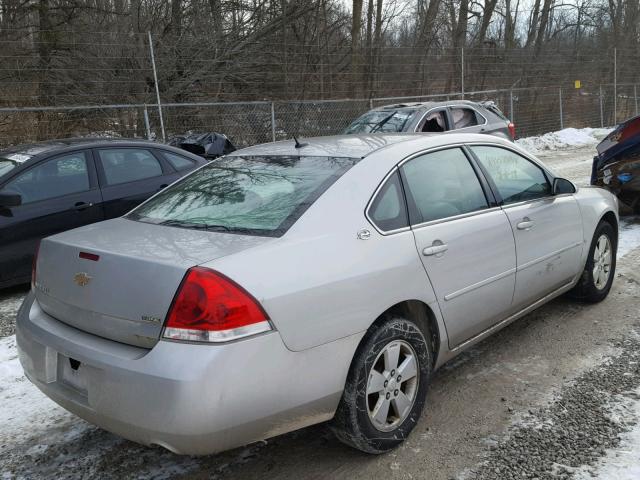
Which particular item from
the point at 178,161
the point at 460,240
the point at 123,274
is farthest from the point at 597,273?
the point at 178,161

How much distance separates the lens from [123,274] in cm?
245

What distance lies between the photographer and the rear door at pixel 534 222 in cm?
372

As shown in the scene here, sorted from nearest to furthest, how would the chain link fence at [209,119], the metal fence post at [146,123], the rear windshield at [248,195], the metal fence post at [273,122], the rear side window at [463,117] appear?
the rear windshield at [248,195] → the rear side window at [463,117] → the chain link fence at [209,119] → the metal fence post at [146,123] → the metal fence post at [273,122]

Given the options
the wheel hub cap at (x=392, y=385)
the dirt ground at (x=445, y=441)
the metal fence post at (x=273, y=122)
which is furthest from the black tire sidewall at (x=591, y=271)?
the metal fence post at (x=273, y=122)

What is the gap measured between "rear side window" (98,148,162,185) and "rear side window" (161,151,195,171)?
156mm

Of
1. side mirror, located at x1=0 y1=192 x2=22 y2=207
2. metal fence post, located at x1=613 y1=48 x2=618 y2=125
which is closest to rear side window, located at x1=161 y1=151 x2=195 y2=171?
side mirror, located at x1=0 y1=192 x2=22 y2=207

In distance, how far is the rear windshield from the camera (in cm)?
282

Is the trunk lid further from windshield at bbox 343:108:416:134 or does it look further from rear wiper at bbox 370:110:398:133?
rear wiper at bbox 370:110:398:133

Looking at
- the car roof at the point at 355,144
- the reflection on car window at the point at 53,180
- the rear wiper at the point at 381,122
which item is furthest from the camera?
the rear wiper at the point at 381,122

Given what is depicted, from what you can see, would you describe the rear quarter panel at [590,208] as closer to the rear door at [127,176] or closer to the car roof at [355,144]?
the car roof at [355,144]

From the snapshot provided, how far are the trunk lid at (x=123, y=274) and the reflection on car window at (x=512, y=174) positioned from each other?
73.5 inches

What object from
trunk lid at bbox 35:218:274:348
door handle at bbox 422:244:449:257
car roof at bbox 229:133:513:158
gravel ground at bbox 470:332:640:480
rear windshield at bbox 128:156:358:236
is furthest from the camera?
car roof at bbox 229:133:513:158

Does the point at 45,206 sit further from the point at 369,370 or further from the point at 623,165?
the point at 623,165

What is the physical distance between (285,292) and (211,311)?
313 millimetres
